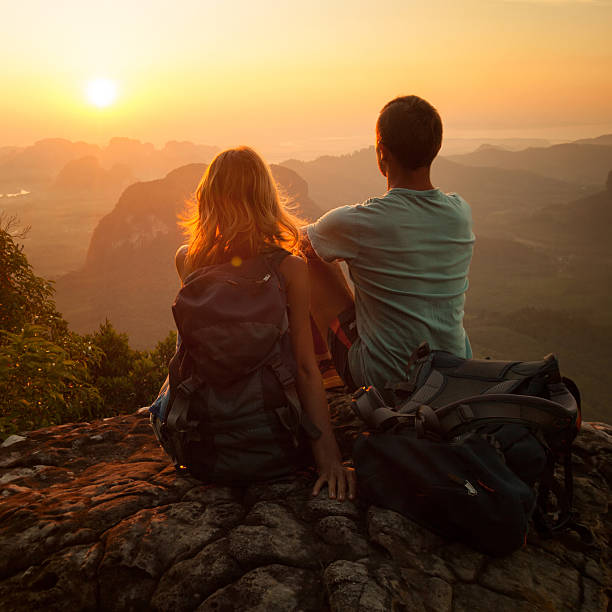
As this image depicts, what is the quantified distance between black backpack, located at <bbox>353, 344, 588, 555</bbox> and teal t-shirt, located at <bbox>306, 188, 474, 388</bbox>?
0.71 metres

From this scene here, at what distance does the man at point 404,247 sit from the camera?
3227mm

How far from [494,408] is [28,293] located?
8111 millimetres

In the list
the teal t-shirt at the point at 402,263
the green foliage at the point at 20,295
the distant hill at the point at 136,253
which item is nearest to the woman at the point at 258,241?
the teal t-shirt at the point at 402,263

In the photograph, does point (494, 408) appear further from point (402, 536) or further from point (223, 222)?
point (223, 222)

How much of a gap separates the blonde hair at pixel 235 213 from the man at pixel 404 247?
486 millimetres

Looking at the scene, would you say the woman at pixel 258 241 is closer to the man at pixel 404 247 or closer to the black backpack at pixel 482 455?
the black backpack at pixel 482 455

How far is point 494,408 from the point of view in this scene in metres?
2.35

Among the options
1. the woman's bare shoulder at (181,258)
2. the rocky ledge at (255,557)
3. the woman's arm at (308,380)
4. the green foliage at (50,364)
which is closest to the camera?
the rocky ledge at (255,557)

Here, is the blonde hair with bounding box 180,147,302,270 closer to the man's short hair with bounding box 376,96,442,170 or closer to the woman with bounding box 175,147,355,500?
the woman with bounding box 175,147,355,500

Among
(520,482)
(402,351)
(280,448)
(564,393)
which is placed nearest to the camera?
(520,482)

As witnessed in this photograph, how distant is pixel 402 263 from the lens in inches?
129

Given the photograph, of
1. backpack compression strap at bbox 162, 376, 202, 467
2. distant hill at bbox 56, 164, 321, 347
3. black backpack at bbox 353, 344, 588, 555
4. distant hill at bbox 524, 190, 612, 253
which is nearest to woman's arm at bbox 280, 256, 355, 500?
black backpack at bbox 353, 344, 588, 555

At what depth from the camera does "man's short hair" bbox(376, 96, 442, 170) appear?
10.5 feet

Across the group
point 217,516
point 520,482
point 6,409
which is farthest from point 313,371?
point 6,409
